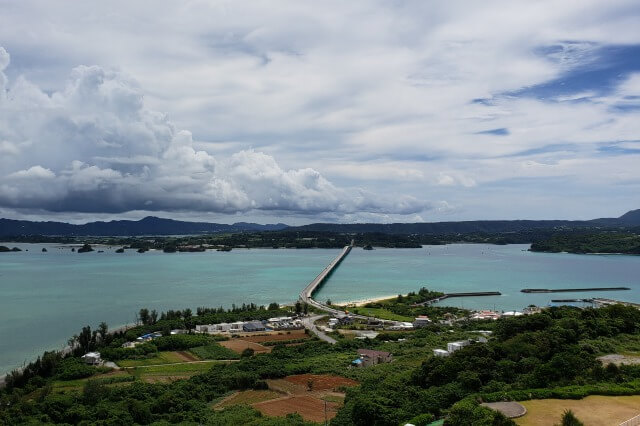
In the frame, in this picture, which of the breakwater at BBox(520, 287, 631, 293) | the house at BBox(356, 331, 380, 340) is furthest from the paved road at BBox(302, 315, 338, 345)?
the breakwater at BBox(520, 287, 631, 293)

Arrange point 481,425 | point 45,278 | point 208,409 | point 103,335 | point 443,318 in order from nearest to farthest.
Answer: point 481,425 → point 208,409 → point 103,335 → point 443,318 → point 45,278

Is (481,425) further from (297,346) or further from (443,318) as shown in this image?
(443,318)

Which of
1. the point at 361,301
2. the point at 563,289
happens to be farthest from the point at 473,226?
the point at 361,301

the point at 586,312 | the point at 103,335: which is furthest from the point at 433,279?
the point at 103,335

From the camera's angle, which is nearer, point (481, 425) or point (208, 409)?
point (481, 425)

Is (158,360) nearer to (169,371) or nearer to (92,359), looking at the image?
(169,371)

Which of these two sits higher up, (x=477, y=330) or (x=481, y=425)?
(x=481, y=425)

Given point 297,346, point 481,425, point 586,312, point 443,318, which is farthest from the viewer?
point 443,318
